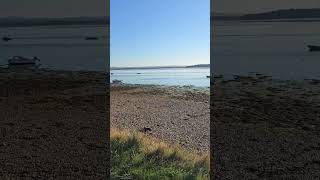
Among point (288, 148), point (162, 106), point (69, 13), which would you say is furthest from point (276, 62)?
point (162, 106)

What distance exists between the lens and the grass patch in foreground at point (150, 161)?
20.6 ft

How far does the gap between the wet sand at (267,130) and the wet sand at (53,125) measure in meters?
1.43

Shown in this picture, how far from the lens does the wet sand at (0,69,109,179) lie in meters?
5.74

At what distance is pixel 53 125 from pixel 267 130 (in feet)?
8.37

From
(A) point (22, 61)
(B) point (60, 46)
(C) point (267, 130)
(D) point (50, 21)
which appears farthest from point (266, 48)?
(A) point (22, 61)

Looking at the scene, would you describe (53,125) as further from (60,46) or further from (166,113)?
(166,113)

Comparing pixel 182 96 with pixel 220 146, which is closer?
pixel 220 146

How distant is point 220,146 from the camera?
6.16 meters

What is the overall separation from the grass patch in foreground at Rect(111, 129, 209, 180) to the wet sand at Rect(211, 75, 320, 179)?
627mm

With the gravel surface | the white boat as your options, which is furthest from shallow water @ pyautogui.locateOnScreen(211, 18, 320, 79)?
the gravel surface

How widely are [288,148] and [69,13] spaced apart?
3035 mm

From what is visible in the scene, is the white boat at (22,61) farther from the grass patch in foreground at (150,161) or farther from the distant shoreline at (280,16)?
the distant shoreline at (280,16)

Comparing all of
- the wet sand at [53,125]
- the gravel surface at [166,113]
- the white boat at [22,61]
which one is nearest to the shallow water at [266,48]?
the wet sand at [53,125]

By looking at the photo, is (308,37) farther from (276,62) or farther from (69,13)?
(69,13)
